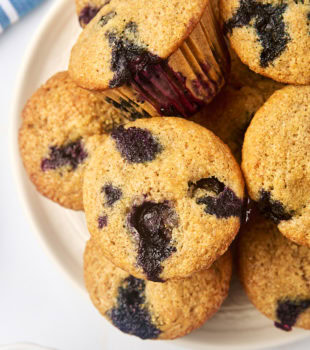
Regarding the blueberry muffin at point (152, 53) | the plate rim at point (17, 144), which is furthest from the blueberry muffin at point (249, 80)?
the plate rim at point (17, 144)

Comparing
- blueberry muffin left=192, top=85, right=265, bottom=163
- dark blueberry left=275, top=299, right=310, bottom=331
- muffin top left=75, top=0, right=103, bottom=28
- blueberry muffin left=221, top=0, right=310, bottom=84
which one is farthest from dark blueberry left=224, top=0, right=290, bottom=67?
dark blueberry left=275, top=299, right=310, bottom=331

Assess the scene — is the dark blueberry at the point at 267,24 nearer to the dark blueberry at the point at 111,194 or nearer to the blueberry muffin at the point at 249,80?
the blueberry muffin at the point at 249,80

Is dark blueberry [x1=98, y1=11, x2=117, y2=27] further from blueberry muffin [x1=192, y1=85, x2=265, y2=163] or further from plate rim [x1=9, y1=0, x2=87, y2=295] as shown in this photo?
plate rim [x1=9, y1=0, x2=87, y2=295]

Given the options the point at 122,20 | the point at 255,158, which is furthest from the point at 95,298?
the point at 122,20

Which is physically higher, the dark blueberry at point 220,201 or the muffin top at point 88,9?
the muffin top at point 88,9

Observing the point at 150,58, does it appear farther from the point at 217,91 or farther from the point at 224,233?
the point at 224,233

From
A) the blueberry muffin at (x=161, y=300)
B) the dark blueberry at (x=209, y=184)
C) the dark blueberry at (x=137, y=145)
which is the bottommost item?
the blueberry muffin at (x=161, y=300)

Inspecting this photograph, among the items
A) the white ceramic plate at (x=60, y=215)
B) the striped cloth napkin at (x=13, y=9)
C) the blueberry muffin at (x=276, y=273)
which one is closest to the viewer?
the blueberry muffin at (x=276, y=273)

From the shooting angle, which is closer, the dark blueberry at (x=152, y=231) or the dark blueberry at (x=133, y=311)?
the dark blueberry at (x=152, y=231)
